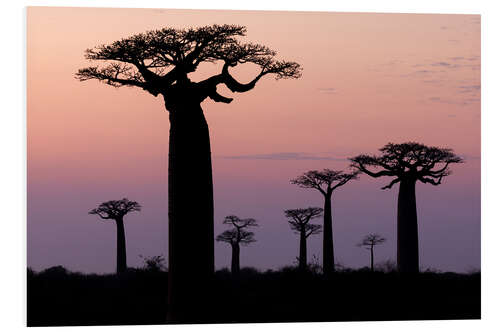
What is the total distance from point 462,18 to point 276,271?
11.8ft

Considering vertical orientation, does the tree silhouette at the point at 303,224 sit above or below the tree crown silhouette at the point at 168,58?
below

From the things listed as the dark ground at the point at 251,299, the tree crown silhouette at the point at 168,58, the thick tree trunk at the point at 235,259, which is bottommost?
the dark ground at the point at 251,299

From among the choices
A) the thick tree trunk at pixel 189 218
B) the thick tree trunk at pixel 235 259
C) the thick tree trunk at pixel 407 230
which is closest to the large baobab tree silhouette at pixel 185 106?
the thick tree trunk at pixel 189 218

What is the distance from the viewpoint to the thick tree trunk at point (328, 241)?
12789 millimetres

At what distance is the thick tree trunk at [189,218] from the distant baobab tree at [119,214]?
76 cm

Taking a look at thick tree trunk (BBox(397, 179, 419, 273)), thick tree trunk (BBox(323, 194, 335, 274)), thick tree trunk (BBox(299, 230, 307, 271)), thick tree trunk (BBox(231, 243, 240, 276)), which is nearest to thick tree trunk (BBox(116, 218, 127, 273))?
thick tree trunk (BBox(231, 243, 240, 276))

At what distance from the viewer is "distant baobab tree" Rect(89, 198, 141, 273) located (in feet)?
38.2

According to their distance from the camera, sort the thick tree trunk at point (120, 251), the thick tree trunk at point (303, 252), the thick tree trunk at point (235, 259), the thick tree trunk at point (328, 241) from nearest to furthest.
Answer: the thick tree trunk at point (120, 251) < the thick tree trunk at point (235, 259) < the thick tree trunk at point (303, 252) < the thick tree trunk at point (328, 241)

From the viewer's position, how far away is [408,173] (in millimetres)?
13539

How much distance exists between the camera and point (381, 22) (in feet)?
38.5

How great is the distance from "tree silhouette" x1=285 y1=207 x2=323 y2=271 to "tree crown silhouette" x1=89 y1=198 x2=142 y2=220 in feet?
5.76

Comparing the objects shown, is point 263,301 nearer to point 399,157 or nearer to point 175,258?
point 175,258

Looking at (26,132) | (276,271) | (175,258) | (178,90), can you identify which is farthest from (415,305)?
(26,132)

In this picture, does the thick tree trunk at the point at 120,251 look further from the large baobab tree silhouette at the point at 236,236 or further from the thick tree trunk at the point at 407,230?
the thick tree trunk at the point at 407,230
